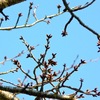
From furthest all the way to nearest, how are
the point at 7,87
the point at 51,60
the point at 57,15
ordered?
the point at 57,15 < the point at 51,60 < the point at 7,87

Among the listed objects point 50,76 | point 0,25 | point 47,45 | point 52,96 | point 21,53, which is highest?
point 21,53

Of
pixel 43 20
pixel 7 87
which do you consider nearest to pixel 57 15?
pixel 43 20

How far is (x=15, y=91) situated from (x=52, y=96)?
506 millimetres

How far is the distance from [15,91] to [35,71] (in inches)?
21.0

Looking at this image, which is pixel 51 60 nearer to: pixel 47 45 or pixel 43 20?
pixel 47 45

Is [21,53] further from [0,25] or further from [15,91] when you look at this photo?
[15,91]

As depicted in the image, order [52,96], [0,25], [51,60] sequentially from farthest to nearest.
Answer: [0,25], [51,60], [52,96]

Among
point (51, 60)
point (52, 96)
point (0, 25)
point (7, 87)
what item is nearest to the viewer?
point (52, 96)

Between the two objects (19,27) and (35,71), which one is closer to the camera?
(35,71)

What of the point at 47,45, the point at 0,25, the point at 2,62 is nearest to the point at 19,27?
the point at 0,25

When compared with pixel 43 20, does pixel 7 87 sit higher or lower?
lower

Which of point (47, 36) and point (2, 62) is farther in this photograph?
point (2, 62)

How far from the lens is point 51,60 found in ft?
13.0

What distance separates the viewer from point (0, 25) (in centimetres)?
557
